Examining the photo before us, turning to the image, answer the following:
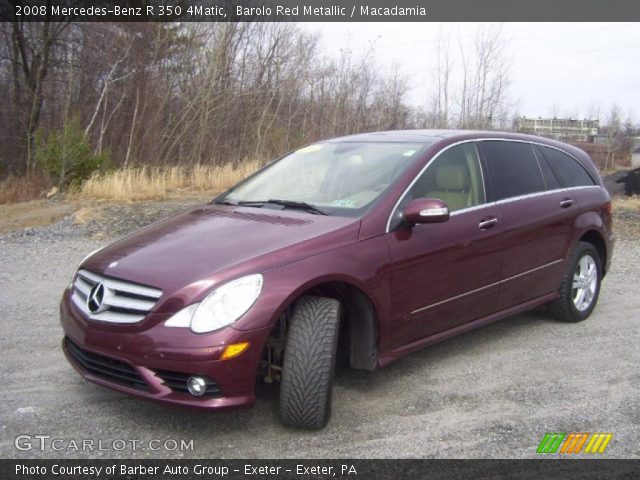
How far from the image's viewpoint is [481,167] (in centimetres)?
442

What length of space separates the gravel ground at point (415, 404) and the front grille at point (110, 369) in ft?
1.03

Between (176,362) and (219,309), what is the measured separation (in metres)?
0.33

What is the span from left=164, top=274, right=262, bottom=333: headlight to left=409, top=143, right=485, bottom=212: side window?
1399mm

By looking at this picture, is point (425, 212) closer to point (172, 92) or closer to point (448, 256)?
point (448, 256)

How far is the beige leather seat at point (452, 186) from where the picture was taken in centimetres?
406

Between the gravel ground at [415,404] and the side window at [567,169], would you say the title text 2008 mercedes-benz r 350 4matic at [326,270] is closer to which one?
the side window at [567,169]

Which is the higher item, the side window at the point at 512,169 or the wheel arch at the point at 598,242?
the side window at the point at 512,169

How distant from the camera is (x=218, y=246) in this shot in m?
3.29

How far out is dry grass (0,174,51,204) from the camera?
15641 millimetres

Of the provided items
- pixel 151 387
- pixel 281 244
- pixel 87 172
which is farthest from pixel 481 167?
pixel 87 172

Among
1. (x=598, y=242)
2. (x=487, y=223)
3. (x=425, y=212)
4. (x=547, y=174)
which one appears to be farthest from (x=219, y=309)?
(x=598, y=242)

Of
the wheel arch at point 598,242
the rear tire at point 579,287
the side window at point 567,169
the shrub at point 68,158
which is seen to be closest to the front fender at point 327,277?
the rear tire at point 579,287

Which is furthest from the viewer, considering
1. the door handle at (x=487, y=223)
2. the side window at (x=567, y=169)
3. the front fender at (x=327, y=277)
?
the side window at (x=567, y=169)
